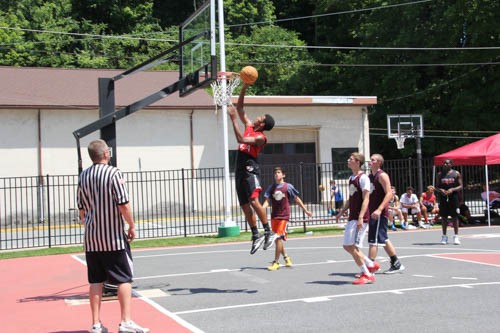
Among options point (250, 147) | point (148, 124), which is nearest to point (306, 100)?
point (148, 124)

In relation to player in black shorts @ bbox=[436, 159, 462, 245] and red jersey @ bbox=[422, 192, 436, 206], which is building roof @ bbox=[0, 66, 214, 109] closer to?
red jersey @ bbox=[422, 192, 436, 206]

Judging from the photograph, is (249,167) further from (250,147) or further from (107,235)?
(107,235)

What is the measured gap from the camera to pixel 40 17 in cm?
4478

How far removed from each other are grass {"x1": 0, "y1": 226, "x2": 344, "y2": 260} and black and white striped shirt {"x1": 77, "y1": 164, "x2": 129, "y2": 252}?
11149mm

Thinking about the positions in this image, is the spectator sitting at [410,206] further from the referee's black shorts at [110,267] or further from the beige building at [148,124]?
the referee's black shorts at [110,267]

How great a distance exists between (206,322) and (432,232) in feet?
45.6

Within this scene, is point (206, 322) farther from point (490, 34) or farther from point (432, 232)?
point (490, 34)

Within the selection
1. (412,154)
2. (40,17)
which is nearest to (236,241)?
(412,154)

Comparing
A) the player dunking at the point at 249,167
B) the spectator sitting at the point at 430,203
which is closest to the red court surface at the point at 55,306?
the player dunking at the point at 249,167

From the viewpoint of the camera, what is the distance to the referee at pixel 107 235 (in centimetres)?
705

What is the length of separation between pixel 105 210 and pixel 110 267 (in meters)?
0.65

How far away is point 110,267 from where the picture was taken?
710cm

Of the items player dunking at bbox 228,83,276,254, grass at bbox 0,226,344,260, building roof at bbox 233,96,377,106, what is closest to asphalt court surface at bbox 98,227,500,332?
player dunking at bbox 228,83,276,254

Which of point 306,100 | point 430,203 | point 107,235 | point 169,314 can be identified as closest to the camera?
point 107,235
